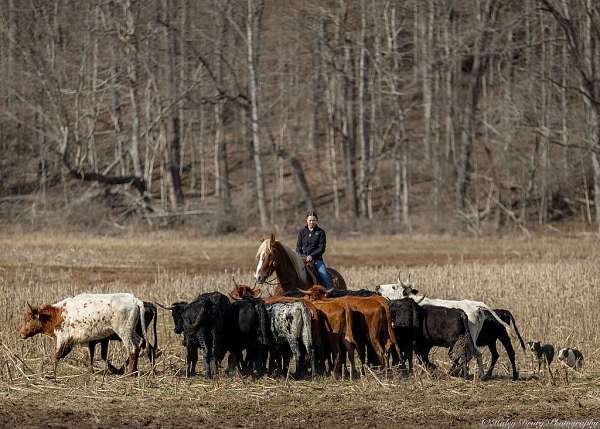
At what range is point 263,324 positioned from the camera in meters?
16.3

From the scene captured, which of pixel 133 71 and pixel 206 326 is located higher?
pixel 133 71

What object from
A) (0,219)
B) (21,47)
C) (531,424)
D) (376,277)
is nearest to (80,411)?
(531,424)

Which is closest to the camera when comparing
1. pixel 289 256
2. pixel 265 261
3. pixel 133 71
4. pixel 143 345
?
pixel 143 345

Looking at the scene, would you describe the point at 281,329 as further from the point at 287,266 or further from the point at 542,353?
the point at 542,353

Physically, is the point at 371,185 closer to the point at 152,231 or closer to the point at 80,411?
the point at 152,231

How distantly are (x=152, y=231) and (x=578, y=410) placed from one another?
34473 mm

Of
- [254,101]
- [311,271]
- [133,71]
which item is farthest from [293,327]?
[133,71]

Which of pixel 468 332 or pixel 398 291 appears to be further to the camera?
pixel 398 291

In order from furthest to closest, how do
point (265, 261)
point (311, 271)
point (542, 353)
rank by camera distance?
1. point (311, 271)
2. point (265, 261)
3. point (542, 353)

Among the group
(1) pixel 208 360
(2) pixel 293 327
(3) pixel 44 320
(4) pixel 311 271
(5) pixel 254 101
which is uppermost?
(5) pixel 254 101

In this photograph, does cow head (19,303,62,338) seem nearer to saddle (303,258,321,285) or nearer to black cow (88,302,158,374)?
black cow (88,302,158,374)

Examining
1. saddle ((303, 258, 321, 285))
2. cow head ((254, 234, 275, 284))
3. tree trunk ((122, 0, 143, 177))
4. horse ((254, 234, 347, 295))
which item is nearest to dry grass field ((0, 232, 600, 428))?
cow head ((254, 234, 275, 284))

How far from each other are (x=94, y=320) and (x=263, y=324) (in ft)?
7.83

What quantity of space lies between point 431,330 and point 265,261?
3.40 metres
